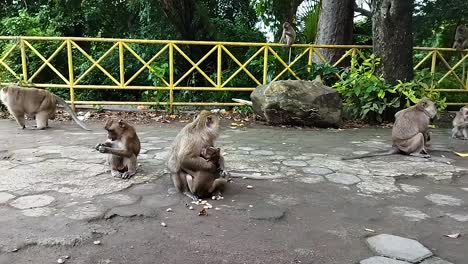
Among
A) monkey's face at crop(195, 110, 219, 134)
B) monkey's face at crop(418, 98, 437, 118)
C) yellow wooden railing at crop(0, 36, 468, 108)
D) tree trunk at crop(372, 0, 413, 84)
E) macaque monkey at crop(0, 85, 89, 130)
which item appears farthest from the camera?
yellow wooden railing at crop(0, 36, 468, 108)

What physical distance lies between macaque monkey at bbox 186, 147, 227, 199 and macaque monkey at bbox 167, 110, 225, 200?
3 centimetres

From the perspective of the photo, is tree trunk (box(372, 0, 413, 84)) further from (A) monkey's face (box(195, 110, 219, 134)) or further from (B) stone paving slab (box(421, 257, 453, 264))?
(B) stone paving slab (box(421, 257, 453, 264))

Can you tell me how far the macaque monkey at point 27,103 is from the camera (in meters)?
8.05

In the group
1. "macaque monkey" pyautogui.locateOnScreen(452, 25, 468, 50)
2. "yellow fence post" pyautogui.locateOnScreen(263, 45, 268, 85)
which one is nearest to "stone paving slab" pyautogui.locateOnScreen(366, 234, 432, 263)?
"yellow fence post" pyautogui.locateOnScreen(263, 45, 268, 85)

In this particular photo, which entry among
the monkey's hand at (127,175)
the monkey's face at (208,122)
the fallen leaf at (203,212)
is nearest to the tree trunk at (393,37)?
the monkey's face at (208,122)

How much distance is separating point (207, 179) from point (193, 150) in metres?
0.34

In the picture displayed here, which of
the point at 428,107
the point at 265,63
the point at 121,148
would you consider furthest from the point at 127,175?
the point at 265,63

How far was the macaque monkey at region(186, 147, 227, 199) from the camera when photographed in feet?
14.5

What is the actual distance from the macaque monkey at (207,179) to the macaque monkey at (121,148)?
0.96 metres

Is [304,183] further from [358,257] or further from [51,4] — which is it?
[51,4]

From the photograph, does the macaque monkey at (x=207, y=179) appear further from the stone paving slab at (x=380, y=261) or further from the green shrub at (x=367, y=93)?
the green shrub at (x=367, y=93)

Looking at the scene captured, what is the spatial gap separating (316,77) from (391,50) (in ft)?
5.68

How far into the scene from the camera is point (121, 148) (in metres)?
5.04

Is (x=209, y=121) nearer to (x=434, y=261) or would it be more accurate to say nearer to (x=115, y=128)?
(x=115, y=128)
